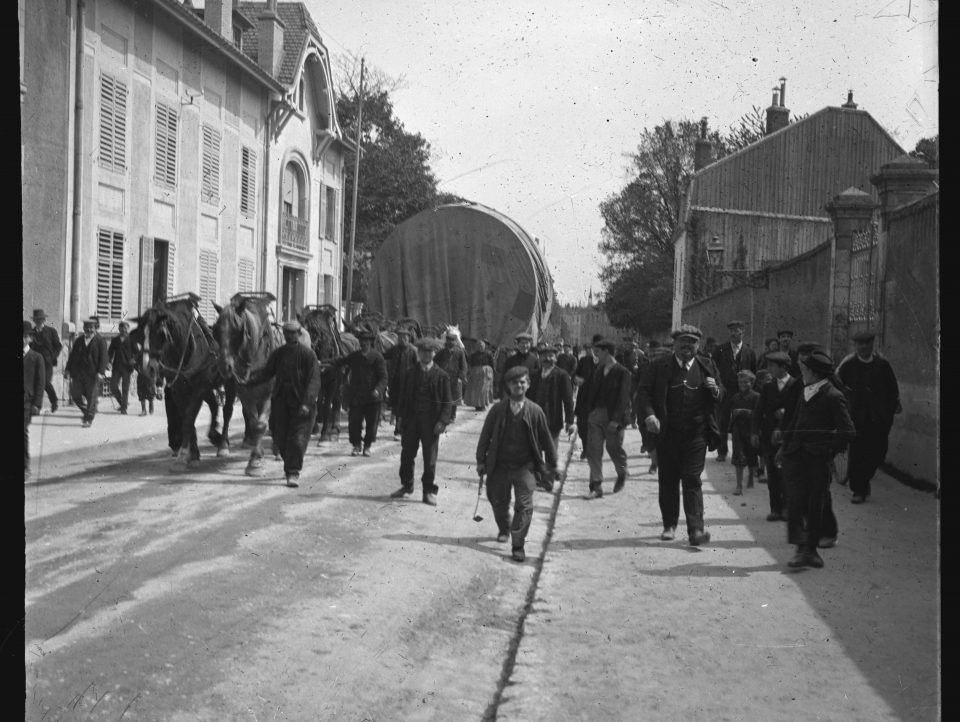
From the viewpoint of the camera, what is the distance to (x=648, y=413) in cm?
863

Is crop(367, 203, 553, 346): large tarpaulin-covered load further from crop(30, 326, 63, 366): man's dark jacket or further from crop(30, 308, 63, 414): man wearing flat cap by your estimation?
crop(30, 326, 63, 366): man's dark jacket

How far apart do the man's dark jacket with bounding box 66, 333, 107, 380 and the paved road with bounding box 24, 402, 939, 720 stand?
11.1 ft

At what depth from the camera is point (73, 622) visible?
5.46 meters

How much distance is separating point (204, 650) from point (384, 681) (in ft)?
3.24

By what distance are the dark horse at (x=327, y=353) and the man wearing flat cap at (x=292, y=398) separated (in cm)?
370

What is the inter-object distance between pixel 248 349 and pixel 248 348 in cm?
1

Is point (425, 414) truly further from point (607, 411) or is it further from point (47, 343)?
point (47, 343)

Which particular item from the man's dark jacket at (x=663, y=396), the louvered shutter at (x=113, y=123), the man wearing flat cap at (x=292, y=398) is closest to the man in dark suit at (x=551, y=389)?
the man wearing flat cap at (x=292, y=398)

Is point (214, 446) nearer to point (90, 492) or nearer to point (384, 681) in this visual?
point (90, 492)

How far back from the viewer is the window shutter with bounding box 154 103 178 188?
980 centimetres

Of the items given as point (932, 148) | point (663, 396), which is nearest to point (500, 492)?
point (663, 396)

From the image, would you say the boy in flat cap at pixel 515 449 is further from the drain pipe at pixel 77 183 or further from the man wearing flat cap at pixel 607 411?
the drain pipe at pixel 77 183

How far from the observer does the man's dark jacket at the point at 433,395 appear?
34.6 ft
